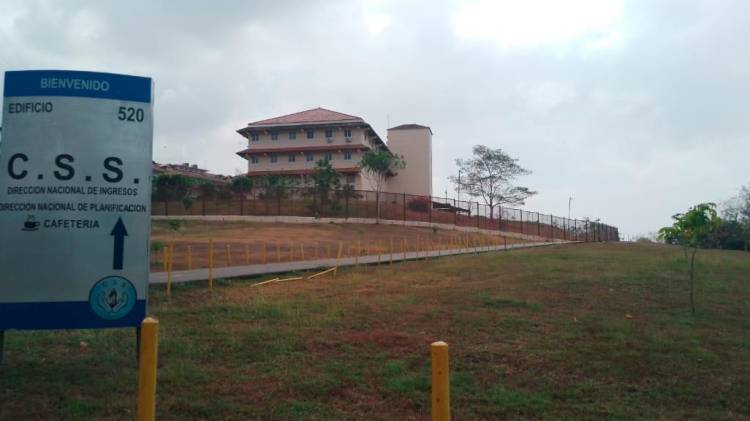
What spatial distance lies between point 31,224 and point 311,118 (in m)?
59.8

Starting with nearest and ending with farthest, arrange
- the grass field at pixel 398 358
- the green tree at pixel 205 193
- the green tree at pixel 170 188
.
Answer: the grass field at pixel 398 358, the green tree at pixel 170 188, the green tree at pixel 205 193

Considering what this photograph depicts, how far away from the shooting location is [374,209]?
52.8m

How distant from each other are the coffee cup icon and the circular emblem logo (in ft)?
2.83

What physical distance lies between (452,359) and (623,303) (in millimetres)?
6269

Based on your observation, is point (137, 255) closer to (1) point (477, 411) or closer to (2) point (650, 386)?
(1) point (477, 411)

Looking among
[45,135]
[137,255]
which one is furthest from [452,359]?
[45,135]

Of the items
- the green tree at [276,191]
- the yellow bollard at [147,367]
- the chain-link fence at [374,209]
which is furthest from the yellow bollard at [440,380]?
the green tree at [276,191]

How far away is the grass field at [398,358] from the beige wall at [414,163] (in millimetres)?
59146

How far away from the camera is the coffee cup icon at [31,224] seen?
7.02 meters

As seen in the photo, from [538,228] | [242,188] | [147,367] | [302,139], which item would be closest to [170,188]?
[242,188]

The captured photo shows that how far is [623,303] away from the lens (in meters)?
13.1

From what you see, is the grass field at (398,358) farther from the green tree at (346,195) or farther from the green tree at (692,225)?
the green tree at (346,195)

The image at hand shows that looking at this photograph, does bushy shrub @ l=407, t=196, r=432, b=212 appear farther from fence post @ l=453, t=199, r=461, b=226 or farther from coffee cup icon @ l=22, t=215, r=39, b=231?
coffee cup icon @ l=22, t=215, r=39, b=231

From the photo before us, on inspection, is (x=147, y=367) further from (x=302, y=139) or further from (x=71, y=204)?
(x=302, y=139)
